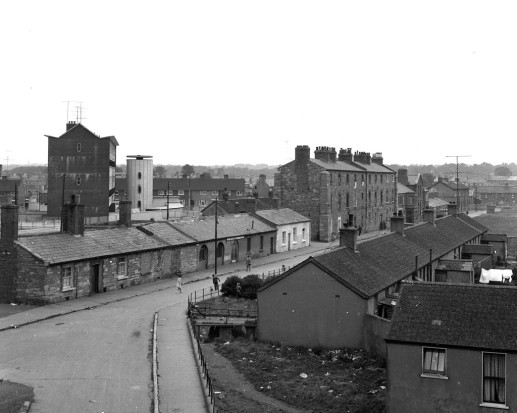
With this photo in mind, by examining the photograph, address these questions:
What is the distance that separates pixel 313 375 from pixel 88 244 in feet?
65.1

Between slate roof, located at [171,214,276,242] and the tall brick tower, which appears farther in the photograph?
the tall brick tower

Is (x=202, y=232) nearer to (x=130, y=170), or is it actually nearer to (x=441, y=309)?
(x=441, y=309)

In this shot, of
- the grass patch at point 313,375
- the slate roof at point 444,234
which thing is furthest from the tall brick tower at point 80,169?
the grass patch at point 313,375

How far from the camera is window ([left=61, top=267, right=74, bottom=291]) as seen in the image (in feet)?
116

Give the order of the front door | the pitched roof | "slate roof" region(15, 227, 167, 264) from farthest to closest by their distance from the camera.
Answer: the pitched roof
the front door
"slate roof" region(15, 227, 167, 264)

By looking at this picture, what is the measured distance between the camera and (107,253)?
38.4 metres

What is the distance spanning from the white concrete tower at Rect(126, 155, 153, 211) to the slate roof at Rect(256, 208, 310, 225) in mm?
32645

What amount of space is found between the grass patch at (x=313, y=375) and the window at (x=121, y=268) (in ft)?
44.3

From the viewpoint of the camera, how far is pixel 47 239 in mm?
36625

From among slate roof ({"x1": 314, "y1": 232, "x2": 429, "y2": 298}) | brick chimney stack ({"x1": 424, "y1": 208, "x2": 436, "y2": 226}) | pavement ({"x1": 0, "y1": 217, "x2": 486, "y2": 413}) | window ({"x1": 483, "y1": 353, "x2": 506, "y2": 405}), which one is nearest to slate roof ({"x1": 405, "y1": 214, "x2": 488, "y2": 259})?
brick chimney stack ({"x1": 424, "y1": 208, "x2": 436, "y2": 226})

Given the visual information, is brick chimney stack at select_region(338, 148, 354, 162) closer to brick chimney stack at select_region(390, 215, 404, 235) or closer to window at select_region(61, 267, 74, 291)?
brick chimney stack at select_region(390, 215, 404, 235)

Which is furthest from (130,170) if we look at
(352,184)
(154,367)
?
(154,367)

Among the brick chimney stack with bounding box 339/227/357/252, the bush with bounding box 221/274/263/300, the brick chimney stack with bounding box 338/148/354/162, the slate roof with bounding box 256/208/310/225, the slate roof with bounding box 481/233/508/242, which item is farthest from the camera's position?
the brick chimney stack with bounding box 338/148/354/162

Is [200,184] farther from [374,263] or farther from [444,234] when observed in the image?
[374,263]
